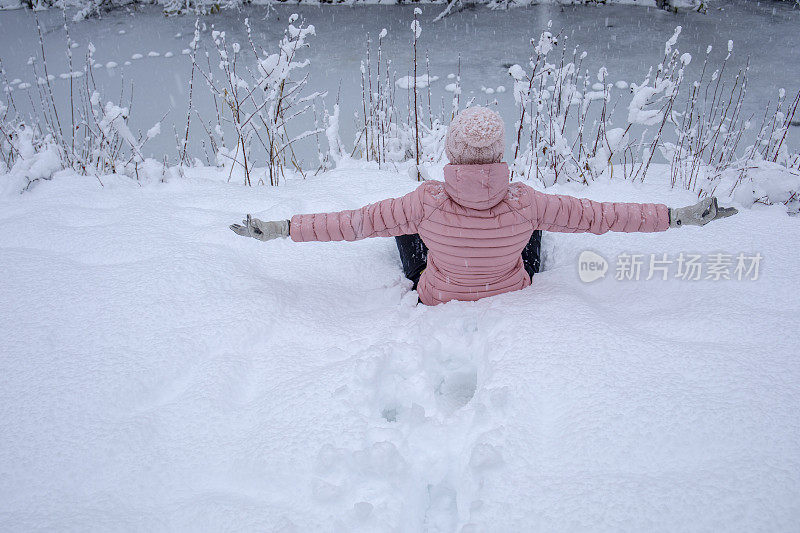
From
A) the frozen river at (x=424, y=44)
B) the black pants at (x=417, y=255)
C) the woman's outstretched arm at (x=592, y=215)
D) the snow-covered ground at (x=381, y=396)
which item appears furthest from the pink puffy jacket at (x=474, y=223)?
the frozen river at (x=424, y=44)

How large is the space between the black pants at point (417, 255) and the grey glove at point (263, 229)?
445 millimetres

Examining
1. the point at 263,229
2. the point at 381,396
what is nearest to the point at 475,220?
the point at 381,396

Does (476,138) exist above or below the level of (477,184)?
above

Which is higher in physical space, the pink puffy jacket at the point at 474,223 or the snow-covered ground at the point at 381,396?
the pink puffy jacket at the point at 474,223

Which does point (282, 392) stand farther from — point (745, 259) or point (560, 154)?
point (560, 154)

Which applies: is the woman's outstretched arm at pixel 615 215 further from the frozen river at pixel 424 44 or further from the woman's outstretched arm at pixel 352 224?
the frozen river at pixel 424 44

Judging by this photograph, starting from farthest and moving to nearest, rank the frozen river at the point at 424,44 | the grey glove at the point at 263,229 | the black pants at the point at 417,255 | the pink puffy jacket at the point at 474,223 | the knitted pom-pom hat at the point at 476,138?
the frozen river at the point at 424,44 → the black pants at the point at 417,255 → the grey glove at the point at 263,229 → the pink puffy jacket at the point at 474,223 → the knitted pom-pom hat at the point at 476,138

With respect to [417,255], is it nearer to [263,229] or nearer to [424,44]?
[263,229]

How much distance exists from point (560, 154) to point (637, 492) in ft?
7.03

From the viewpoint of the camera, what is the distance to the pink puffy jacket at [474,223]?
54.9 inches

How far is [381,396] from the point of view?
123 centimetres

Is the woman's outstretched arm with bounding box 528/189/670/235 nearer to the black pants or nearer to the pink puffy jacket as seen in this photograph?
the pink puffy jacket

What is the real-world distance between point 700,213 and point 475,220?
0.73 meters

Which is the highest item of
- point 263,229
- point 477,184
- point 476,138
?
point 476,138
